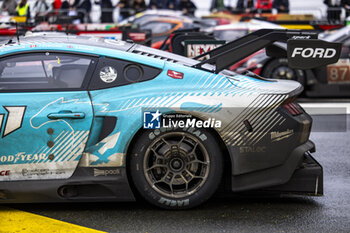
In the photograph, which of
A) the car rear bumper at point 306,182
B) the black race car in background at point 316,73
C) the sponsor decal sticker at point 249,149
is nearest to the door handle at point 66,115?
the sponsor decal sticker at point 249,149

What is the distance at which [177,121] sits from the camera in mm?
4422

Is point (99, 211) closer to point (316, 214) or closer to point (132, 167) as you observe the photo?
point (132, 167)

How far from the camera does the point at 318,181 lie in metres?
4.55

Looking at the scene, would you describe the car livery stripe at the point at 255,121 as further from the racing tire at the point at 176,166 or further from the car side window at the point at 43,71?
the car side window at the point at 43,71

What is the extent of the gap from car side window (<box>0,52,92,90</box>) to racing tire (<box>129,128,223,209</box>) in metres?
0.71

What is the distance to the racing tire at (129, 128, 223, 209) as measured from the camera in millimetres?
4426

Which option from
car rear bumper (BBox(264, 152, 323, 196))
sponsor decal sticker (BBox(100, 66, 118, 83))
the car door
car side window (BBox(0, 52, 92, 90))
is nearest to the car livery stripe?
car rear bumper (BBox(264, 152, 323, 196))

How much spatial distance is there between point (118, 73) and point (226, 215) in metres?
1.37

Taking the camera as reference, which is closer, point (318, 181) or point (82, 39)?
point (318, 181)

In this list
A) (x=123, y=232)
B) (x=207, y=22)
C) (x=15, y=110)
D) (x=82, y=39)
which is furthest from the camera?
(x=207, y=22)

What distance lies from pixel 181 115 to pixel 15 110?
49.1 inches

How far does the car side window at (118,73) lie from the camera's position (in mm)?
4504

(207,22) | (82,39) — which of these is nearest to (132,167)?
(82,39)

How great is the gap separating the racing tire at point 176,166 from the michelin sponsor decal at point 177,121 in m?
0.04
